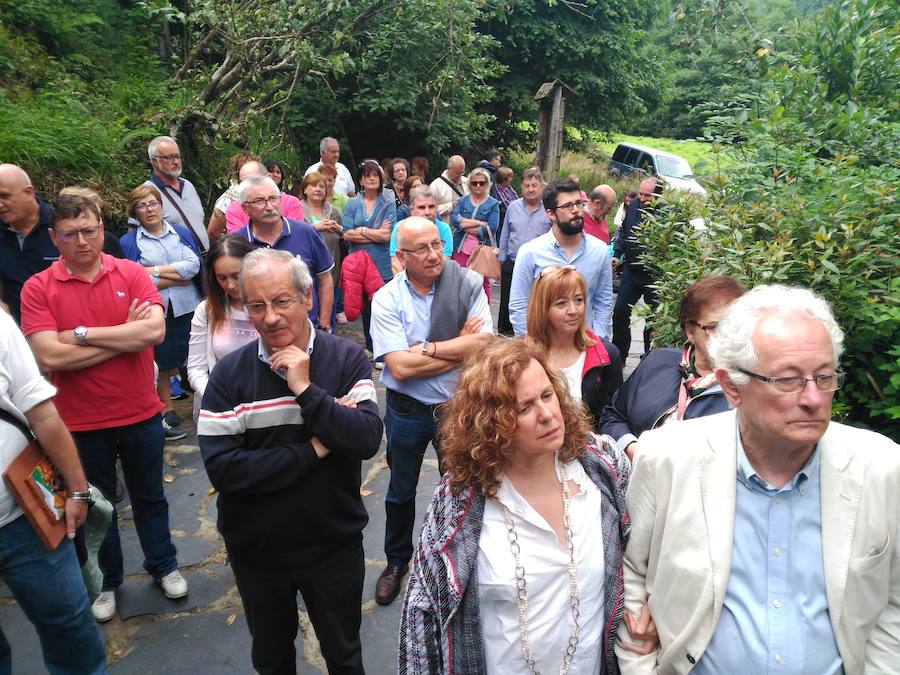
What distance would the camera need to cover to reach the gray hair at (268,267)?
256cm

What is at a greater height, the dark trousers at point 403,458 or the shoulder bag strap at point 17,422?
the shoulder bag strap at point 17,422

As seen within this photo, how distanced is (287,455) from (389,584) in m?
1.66

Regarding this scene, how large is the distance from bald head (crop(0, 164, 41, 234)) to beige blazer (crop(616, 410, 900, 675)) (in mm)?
4046

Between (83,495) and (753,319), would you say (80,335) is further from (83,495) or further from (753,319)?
(753,319)

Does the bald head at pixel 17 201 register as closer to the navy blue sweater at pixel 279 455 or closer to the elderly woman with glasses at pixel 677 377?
the navy blue sweater at pixel 279 455

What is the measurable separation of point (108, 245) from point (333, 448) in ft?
9.91

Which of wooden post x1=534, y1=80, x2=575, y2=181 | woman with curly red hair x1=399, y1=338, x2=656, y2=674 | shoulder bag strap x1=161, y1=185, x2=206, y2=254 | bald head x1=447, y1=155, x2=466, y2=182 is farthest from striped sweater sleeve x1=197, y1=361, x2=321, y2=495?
wooden post x1=534, y1=80, x2=575, y2=181

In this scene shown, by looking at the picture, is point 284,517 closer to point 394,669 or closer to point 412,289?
point 394,669

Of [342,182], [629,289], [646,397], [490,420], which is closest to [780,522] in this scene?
[490,420]

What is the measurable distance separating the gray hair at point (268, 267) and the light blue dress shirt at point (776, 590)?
5.77 ft

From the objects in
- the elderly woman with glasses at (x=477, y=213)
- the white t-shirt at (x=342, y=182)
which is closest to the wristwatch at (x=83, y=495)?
the white t-shirt at (x=342, y=182)

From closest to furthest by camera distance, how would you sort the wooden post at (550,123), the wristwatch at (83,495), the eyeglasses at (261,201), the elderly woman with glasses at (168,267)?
the wristwatch at (83,495) < the eyeglasses at (261,201) < the elderly woman with glasses at (168,267) < the wooden post at (550,123)

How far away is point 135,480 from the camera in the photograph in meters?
3.60

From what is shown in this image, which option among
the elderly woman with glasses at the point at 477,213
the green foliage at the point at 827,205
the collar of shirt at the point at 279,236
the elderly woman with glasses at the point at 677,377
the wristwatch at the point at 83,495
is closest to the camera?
the wristwatch at the point at 83,495
